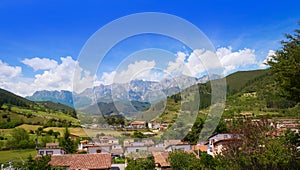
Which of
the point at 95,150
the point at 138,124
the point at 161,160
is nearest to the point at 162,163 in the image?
the point at 161,160

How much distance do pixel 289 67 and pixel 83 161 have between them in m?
11.9

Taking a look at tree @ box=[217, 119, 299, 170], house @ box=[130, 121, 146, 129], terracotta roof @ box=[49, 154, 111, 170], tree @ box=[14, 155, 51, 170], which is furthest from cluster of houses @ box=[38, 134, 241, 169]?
tree @ box=[14, 155, 51, 170]

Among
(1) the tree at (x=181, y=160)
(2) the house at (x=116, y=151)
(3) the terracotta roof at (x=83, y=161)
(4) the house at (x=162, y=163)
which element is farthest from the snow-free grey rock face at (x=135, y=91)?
(2) the house at (x=116, y=151)

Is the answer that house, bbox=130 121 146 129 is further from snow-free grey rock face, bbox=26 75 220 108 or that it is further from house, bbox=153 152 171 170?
house, bbox=153 152 171 170

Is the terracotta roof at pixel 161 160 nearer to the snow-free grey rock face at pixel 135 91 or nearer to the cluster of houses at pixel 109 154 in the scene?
the cluster of houses at pixel 109 154

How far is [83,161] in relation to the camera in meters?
16.1

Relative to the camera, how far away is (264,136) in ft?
32.5

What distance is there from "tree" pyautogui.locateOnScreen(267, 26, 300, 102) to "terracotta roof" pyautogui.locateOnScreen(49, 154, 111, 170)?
9.98 metres

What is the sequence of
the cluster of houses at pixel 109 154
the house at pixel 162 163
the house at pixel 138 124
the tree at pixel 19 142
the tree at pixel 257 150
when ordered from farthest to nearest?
1. the tree at pixel 19 142
2. the house at pixel 162 163
3. the cluster of houses at pixel 109 154
4. the house at pixel 138 124
5. the tree at pixel 257 150

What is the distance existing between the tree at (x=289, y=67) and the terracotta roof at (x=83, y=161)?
9.98 m

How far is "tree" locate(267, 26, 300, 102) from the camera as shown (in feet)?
25.9

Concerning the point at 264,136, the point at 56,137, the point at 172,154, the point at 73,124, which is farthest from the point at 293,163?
the point at 73,124

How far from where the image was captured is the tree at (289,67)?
789cm

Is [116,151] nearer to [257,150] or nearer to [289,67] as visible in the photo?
[257,150]
